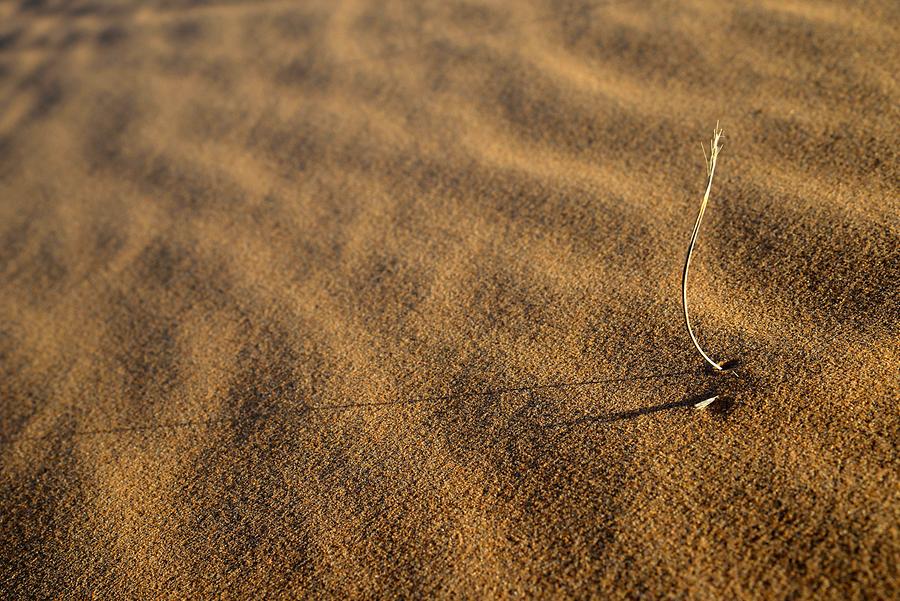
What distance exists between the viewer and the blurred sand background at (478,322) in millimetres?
940

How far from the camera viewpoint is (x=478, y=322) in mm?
1296

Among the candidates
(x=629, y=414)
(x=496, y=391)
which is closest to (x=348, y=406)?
(x=496, y=391)

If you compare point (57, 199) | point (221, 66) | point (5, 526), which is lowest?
point (5, 526)

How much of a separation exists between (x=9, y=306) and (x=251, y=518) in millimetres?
1004

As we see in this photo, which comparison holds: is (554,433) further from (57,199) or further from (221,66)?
(221,66)

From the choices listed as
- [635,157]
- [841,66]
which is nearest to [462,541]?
[635,157]

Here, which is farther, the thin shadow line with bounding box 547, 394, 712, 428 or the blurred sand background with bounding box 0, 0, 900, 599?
the thin shadow line with bounding box 547, 394, 712, 428

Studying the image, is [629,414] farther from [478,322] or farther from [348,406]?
[348,406]

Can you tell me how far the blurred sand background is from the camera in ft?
3.09

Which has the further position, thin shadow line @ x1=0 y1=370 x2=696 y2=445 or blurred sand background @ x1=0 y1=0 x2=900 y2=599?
thin shadow line @ x1=0 y1=370 x2=696 y2=445

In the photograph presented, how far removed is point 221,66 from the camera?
94.5 inches

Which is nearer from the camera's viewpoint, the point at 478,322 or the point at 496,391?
the point at 496,391

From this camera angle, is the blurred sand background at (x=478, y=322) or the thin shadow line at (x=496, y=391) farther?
the thin shadow line at (x=496, y=391)

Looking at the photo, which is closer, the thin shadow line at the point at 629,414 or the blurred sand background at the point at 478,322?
the blurred sand background at the point at 478,322
